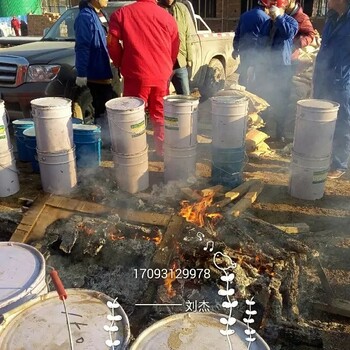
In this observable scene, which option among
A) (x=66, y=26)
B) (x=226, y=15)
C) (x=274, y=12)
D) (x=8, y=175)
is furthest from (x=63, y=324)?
(x=226, y=15)

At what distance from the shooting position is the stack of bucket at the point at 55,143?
4.72m

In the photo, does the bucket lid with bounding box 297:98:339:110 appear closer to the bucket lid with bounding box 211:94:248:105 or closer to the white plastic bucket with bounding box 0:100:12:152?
the bucket lid with bounding box 211:94:248:105

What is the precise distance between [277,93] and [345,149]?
2232mm

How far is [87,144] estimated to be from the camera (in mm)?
5547

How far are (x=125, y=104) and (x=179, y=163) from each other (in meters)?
1.03

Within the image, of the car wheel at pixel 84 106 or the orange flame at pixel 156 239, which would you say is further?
the car wheel at pixel 84 106

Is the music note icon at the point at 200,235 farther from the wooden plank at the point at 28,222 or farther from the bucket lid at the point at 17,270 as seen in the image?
the wooden plank at the point at 28,222

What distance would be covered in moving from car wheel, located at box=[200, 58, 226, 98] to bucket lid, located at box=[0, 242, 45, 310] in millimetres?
8165

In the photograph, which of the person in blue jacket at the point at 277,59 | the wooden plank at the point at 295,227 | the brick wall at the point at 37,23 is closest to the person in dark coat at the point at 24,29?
the brick wall at the point at 37,23

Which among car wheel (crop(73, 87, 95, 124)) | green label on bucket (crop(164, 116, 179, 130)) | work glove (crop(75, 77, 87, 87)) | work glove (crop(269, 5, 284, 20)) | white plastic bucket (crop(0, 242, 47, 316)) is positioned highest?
work glove (crop(269, 5, 284, 20))

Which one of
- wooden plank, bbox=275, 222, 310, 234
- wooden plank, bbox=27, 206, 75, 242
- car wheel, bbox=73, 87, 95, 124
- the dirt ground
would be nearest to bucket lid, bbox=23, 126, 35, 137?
the dirt ground

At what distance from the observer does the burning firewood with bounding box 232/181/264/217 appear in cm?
457

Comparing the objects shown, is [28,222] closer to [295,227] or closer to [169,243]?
[169,243]

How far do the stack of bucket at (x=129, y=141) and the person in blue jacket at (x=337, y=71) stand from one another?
254 cm
